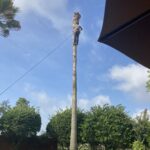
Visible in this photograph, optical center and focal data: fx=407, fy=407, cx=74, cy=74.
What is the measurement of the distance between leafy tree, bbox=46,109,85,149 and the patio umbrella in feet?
89.9

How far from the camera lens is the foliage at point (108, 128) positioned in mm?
29406

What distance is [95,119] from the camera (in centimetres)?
3061

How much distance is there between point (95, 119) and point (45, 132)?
4.13m

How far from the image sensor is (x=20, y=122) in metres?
30.1

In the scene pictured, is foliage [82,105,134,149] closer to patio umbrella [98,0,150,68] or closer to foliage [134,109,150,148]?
foliage [134,109,150,148]

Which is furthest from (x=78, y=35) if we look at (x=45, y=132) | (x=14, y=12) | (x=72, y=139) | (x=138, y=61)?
(x=138, y=61)

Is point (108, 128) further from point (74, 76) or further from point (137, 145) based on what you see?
point (74, 76)

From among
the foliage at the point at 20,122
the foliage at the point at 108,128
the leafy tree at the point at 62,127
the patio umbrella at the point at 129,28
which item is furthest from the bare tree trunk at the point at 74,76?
the patio umbrella at the point at 129,28

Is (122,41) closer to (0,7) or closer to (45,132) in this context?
(0,7)

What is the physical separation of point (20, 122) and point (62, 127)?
10.3 feet

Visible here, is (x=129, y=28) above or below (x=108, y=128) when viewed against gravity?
below

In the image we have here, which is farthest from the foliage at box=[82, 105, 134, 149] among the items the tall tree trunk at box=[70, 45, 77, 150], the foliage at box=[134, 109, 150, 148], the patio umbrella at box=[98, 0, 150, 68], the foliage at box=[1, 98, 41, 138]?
the patio umbrella at box=[98, 0, 150, 68]

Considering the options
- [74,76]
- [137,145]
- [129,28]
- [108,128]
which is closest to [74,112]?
[74,76]

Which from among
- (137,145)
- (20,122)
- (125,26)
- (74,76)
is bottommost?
(125,26)
